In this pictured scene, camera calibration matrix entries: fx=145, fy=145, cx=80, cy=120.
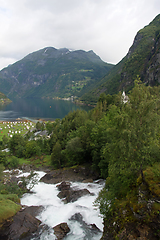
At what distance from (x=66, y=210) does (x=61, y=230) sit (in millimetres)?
3413

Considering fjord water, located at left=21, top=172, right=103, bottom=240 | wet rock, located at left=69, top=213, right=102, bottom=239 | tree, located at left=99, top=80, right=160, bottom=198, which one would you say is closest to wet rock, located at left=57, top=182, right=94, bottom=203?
fjord water, located at left=21, top=172, right=103, bottom=240

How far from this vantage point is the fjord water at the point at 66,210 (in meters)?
14.8

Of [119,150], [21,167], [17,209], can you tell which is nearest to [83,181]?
[17,209]

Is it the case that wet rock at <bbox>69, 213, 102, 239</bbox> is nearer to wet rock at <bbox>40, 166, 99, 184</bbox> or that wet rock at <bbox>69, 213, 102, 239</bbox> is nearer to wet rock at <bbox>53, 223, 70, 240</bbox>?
wet rock at <bbox>53, 223, 70, 240</bbox>

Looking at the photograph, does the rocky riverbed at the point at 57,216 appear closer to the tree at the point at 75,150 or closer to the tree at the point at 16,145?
the tree at the point at 75,150

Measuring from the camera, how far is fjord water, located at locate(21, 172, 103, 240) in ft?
48.7

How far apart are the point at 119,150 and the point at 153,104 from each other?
4.77 meters

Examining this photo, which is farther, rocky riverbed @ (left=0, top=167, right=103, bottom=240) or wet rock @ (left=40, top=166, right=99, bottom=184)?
wet rock @ (left=40, top=166, right=99, bottom=184)

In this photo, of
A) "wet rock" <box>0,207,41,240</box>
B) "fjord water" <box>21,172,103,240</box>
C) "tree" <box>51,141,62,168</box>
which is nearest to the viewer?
"wet rock" <box>0,207,41,240</box>

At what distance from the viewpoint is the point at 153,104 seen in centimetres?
1175

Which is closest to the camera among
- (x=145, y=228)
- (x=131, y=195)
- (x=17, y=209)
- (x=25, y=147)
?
(x=145, y=228)

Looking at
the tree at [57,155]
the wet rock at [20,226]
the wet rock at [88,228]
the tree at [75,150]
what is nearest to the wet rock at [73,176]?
the tree at [75,150]

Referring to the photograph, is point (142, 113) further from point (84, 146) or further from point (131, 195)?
point (84, 146)

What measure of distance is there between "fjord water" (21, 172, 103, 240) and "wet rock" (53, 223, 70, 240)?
35 centimetres
